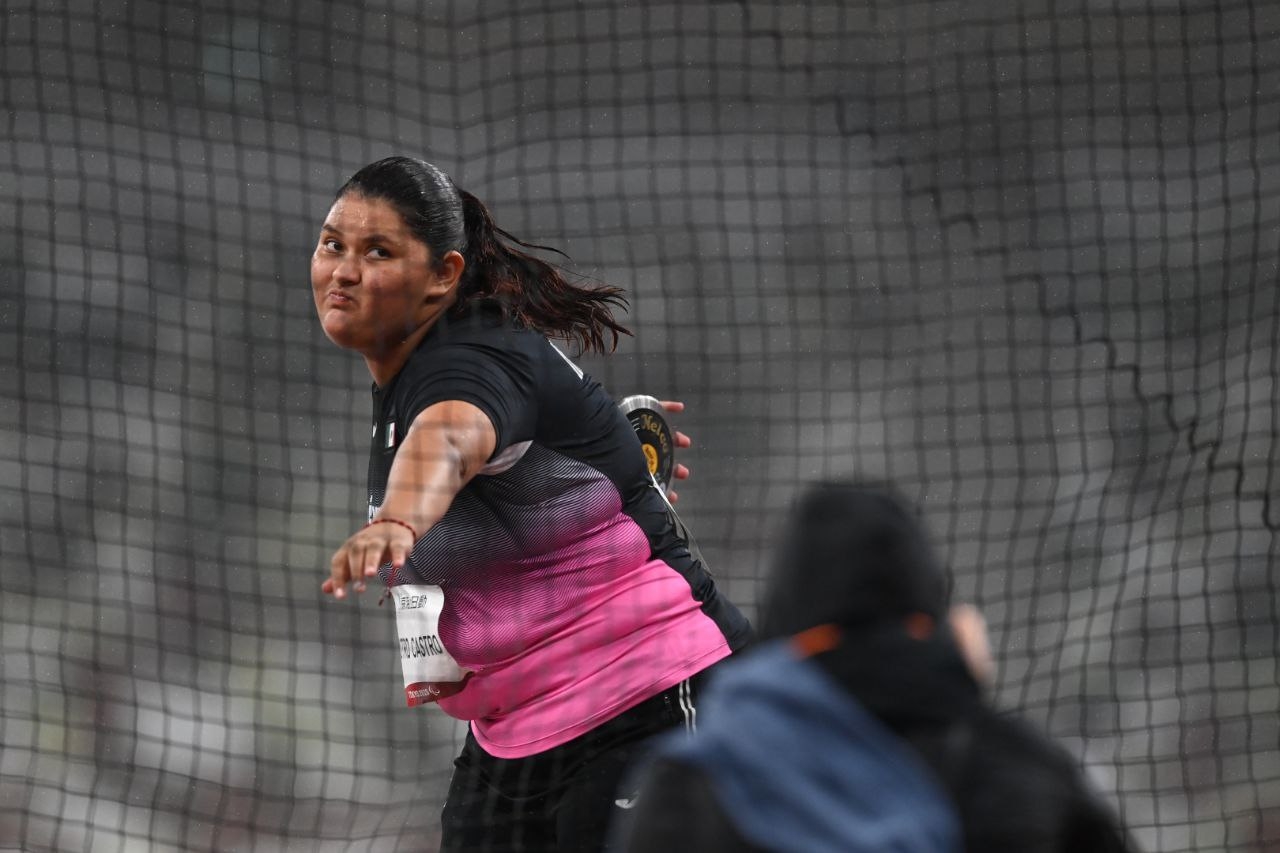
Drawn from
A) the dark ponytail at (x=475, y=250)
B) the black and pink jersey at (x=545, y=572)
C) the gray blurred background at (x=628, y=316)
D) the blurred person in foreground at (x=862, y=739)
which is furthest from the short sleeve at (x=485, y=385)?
the gray blurred background at (x=628, y=316)

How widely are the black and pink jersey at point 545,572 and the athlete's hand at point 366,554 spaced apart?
386 mm

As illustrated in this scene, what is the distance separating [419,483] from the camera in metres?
2.42

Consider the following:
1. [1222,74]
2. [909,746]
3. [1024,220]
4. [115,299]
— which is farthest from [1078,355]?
[909,746]

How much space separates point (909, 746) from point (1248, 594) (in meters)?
6.21

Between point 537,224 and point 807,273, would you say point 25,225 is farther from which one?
point 807,273

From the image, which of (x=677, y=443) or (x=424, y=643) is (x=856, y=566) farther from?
Answer: (x=677, y=443)

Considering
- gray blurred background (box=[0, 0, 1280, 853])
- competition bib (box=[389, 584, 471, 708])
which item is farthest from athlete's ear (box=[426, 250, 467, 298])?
gray blurred background (box=[0, 0, 1280, 853])

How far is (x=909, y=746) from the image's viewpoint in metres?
1.38

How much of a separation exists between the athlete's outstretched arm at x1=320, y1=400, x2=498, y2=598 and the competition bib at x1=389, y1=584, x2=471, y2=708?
306mm

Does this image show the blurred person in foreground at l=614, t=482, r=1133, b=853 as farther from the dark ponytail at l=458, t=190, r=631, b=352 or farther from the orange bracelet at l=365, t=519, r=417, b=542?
the dark ponytail at l=458, t=190, r=631, b=352

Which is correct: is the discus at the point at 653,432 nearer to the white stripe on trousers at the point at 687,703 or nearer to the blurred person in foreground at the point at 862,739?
the white stripe on trousers at the point at 687,703

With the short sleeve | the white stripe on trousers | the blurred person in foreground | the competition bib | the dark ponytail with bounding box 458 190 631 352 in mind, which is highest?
the dark ponytail with bounding box 458 190 631 352

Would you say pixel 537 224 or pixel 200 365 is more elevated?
pixel 537 224

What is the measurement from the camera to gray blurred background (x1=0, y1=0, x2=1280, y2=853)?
693 cm
